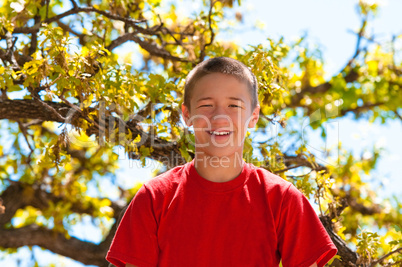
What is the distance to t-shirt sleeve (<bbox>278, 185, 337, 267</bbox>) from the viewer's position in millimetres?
2047

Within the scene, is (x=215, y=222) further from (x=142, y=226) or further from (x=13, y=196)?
(x=13, y=196)

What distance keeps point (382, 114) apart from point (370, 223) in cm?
144

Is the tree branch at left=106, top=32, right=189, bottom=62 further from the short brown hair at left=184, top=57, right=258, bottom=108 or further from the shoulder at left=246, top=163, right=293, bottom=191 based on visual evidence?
the shoulder at left=246, top=163, right=293, bottom=191

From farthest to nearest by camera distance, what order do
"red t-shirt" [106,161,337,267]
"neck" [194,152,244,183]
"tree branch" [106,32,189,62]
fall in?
"tree branch" [106,32,189,62] → "neck" [194,152,244,183] → "red t-shirt" [106,161,337,267]

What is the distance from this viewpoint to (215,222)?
2076mm

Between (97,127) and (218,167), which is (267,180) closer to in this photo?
(218,167)

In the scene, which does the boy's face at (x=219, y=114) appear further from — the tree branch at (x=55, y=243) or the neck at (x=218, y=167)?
the tree branch at (x=55, y=243)

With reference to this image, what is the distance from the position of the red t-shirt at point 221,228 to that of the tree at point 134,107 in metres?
0.99

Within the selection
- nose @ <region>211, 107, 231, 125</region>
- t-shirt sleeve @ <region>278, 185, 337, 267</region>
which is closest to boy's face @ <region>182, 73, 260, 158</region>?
nose @ <region>211, 107, 231, 125</region>

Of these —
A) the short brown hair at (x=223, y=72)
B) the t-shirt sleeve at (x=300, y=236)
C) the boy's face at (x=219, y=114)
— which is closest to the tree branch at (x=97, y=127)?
the short brown hair at (x=223, y=72)

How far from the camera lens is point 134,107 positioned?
12.0 ft

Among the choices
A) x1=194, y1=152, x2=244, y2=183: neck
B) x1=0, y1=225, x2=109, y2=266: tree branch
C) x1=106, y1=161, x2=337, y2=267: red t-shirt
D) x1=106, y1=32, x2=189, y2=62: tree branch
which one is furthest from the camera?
x1=0, y1=225, x2=109, y2=266: tree branch

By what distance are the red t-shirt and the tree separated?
3.23ft

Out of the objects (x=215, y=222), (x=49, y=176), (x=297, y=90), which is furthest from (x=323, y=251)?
(x=297, y=90)
